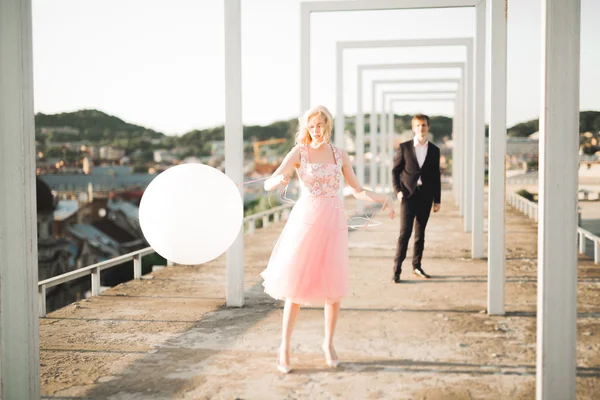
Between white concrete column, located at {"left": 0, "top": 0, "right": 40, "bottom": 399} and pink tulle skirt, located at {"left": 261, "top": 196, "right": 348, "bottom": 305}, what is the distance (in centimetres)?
160

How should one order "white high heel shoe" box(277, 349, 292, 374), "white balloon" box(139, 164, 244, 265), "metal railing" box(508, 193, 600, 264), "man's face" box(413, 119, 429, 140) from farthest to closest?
"metal railing" box(508, 193, 600, 264) < "man's face" box(413, 119, 429, 140) < "white high heel shoe" box(277, 349, 292, 374) < "white balloon" box(139, 164, 244, 265)

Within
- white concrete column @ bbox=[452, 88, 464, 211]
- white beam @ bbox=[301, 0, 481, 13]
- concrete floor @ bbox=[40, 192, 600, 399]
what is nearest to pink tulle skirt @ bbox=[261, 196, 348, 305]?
concrete floor @ bbox=[40, 192, 600, 399]

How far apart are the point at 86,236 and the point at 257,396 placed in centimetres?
6687

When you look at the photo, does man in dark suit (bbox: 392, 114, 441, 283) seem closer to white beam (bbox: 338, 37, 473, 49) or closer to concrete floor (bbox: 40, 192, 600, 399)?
concrete floor (bbox: 40, 192, 600, 399)

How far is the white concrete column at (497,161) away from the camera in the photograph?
20.0 feet

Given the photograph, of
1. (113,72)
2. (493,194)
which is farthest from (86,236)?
(493,194)

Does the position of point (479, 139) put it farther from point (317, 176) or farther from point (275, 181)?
point (275, 181)

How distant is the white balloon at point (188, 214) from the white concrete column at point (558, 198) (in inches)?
72.7

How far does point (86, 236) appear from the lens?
222ft

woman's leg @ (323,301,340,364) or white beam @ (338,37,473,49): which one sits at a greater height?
white beam @ (338,37,473,49)

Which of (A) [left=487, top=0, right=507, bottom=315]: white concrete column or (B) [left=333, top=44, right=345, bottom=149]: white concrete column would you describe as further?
(B) [left=333, top=44, right=345, bottom=149]: white concrete column

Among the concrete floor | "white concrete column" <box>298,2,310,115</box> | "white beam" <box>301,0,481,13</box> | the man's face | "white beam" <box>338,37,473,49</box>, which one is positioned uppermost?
"white beam" <box>338,37,473,49</box>

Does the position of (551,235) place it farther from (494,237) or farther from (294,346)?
(494,237)

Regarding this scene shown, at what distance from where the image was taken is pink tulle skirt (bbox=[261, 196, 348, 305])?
455 cm
